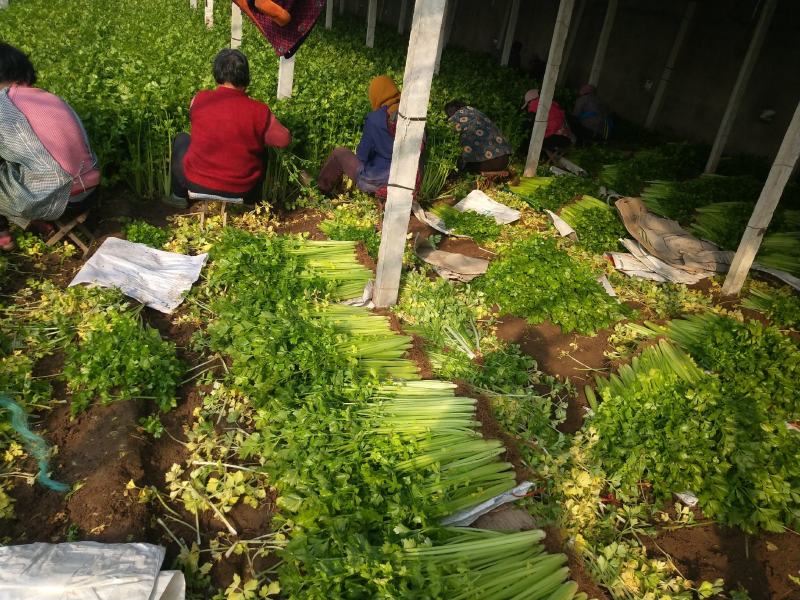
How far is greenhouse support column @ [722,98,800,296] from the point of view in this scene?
542 centimetres

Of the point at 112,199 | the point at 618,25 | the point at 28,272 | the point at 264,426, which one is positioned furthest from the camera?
the point at 618,25

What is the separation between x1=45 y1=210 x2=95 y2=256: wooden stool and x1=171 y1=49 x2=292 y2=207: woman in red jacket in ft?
3.33

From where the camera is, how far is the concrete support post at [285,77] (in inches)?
255

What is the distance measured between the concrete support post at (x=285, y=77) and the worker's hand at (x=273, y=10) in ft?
2.22

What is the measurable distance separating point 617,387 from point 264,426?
2.81m

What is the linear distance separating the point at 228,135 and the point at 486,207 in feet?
12.1

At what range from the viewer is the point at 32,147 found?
13.5 feet

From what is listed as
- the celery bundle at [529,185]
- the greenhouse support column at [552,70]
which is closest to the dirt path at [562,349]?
the celery bundle at [529,185]

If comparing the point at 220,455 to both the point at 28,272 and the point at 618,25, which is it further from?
the point at 618,25

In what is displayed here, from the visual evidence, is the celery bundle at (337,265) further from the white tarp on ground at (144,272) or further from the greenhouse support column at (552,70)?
the greenhouse support column at (552,70)

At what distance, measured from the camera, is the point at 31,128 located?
13.4 ft

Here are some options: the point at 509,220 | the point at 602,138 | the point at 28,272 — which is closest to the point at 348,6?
the point at 602,138

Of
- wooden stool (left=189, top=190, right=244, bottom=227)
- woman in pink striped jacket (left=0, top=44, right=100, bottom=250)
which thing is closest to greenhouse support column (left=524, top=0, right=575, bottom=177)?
wooden stool (left=189, top=190, right=244, bottom=227)

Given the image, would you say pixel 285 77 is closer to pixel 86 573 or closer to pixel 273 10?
pixel 273 10
